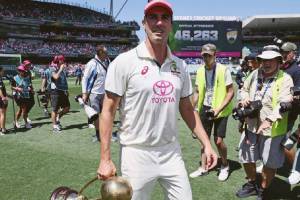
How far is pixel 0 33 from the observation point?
2734 inches

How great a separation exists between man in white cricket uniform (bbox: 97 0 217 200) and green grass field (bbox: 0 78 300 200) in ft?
8.20

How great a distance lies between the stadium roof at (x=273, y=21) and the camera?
240 ft

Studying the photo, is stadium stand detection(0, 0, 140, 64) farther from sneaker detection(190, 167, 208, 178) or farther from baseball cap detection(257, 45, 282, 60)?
baseball cap detection(257, 45, 282, 60)

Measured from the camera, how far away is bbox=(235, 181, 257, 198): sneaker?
575cm

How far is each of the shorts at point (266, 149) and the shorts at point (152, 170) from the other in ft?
7.42

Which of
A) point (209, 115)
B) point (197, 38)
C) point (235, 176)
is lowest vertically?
point (235, 176)

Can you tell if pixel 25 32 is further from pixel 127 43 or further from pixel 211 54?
pixel 211 54

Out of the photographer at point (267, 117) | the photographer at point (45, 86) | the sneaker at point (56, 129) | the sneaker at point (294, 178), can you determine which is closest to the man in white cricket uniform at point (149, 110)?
the photographer at point (267, 117)

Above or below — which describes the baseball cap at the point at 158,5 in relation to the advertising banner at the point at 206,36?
below

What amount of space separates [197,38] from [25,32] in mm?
32388

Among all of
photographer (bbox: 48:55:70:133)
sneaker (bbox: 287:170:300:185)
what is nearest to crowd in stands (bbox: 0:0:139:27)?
photographer (bbox: 48:55:70:133)

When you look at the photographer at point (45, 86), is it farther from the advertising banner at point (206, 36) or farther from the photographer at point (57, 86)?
the advertising banner at point (206, 36)

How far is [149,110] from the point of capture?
320cm

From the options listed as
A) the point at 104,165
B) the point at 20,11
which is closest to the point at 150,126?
the point at 104,165
